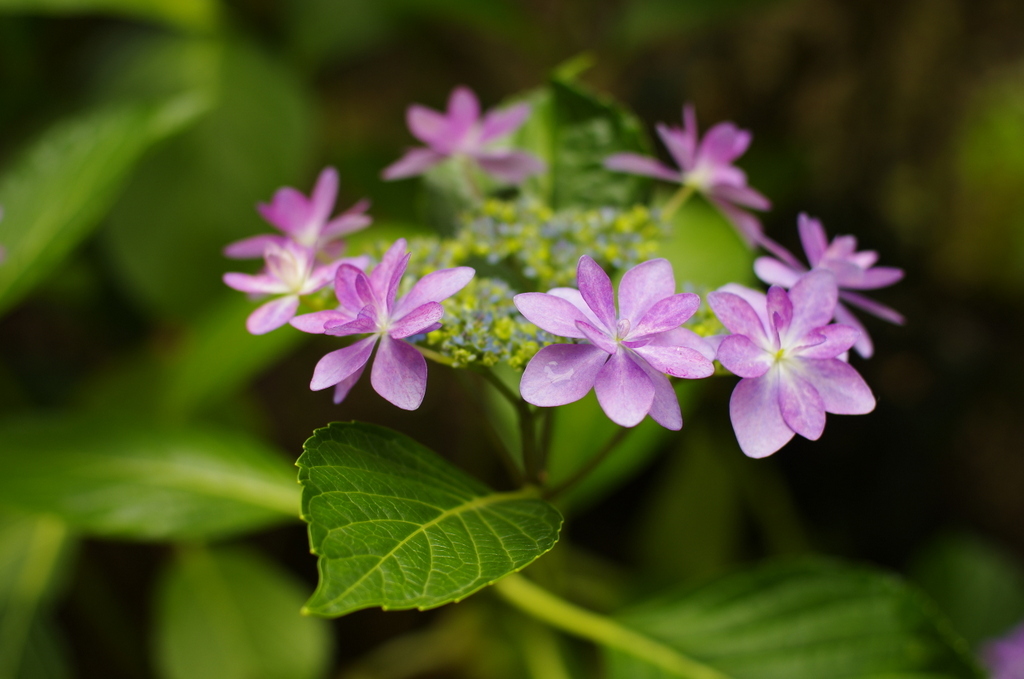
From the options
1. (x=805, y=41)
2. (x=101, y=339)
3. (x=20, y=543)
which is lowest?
(x=20, y=543)

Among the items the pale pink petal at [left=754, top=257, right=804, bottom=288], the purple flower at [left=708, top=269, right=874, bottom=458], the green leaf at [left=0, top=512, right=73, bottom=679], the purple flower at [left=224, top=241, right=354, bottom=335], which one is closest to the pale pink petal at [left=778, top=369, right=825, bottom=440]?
the purple flower at [left=708, top=269, right=874, bottom=458]

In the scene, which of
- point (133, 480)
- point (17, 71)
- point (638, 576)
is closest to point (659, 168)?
point (133, 480)

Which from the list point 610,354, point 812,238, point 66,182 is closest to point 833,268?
point 812,238

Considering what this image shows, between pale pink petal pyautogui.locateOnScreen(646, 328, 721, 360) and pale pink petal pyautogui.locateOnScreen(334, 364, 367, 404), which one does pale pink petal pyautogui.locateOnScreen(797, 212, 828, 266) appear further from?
pale pink petal pyautogui.locateOnScreen(334, 364, 367, 404)

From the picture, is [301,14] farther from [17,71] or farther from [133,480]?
[133,480]

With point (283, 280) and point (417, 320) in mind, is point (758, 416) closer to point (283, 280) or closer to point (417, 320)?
point (417, 320)

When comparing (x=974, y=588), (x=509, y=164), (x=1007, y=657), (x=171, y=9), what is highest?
(x=171, y=9)
